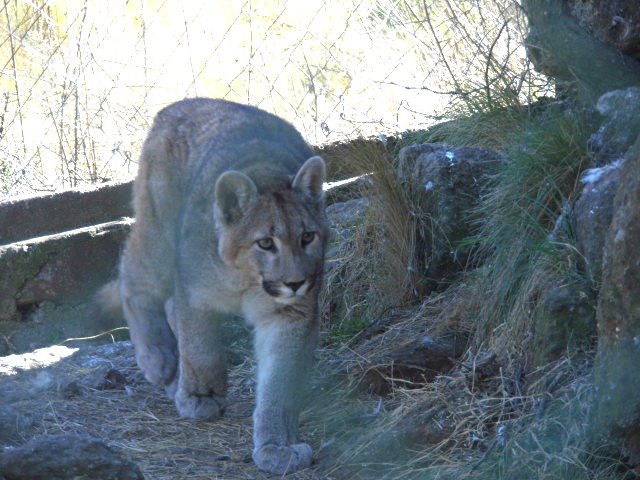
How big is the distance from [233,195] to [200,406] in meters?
1.09

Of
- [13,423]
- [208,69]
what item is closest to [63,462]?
[13,423]

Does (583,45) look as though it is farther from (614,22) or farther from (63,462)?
(63,462)

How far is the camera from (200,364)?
5.34m

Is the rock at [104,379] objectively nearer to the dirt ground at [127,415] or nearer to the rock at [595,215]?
the dirt ground at [127,415]

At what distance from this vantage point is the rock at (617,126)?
4977mm

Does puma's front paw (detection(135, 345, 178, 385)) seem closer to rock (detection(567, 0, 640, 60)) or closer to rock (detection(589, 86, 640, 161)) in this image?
rock (detection(589, 86, 640, 161))

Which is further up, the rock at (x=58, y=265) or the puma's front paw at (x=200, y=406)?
the rock at (x=58, y=265)

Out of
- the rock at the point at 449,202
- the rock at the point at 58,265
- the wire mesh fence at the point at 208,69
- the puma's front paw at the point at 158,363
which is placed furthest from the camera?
the wire mesh fence at the point at 208,69

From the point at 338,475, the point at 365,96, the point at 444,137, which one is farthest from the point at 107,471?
the point at 365,96

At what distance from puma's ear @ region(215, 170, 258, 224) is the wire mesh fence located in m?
2.56

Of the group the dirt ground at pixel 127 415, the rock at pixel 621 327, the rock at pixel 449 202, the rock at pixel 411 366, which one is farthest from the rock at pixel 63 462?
the rock at pixel 449 202

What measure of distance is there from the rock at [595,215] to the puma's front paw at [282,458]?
4.91 ft

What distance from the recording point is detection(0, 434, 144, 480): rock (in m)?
3.99

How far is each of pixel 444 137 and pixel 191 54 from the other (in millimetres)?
2392
